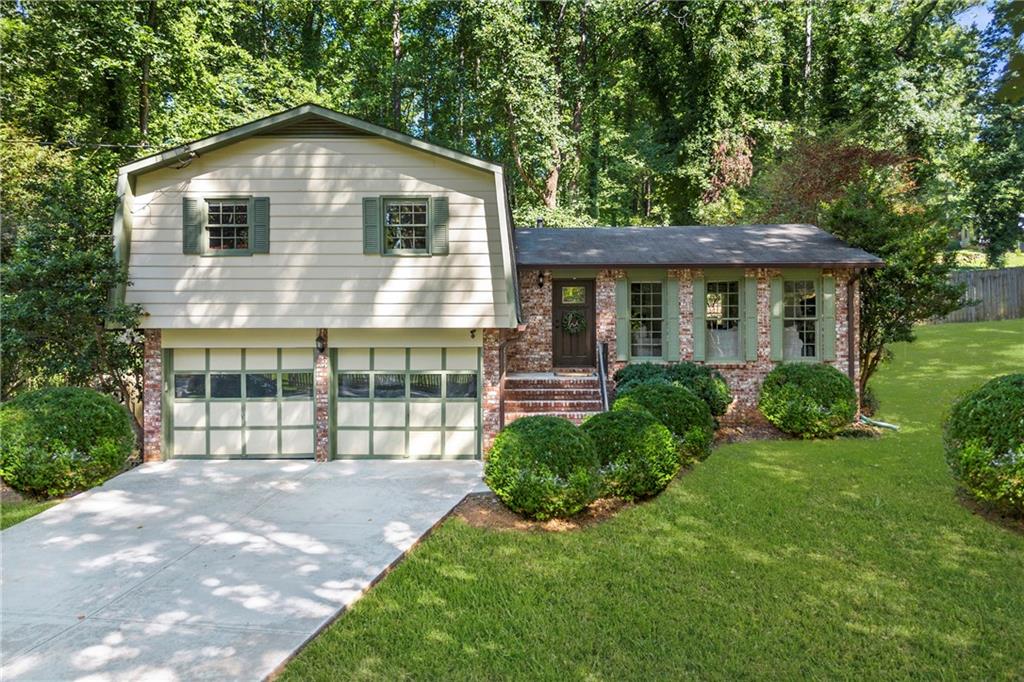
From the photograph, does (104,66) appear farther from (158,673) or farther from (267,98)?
(158,673)

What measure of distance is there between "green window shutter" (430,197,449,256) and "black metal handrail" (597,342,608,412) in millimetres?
4220

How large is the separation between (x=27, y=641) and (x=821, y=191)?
21018 mm

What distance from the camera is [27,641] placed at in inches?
181

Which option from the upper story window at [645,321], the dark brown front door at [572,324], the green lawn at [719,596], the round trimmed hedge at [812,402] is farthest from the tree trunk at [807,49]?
the green lawn at [719,596]

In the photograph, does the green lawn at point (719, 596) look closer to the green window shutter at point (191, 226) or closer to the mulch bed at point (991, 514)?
the mulch bed at point (991, 514)

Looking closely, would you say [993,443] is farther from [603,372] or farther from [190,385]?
[190,385]

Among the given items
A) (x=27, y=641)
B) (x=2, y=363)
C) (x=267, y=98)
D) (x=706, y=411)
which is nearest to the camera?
(x=27, y=641)

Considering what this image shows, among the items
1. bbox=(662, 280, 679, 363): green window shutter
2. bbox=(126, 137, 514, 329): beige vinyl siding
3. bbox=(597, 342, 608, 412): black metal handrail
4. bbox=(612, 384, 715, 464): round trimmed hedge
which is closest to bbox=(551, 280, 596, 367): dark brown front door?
bbox=(597, 342, 608, 412): black metal handrail

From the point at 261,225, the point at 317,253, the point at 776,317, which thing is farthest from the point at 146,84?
the point at 776,317

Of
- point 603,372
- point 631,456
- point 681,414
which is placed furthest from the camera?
point 603,372

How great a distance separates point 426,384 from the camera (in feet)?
33.7

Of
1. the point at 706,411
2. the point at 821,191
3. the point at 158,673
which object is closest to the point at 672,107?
the point at 821,191

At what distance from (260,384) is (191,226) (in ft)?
10.1

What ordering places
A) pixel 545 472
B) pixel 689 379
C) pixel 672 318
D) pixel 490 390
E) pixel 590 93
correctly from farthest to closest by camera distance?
pixel 590 93, pixel 672 318, pixel 689 379, pixel 490 390, pixel 545 472
